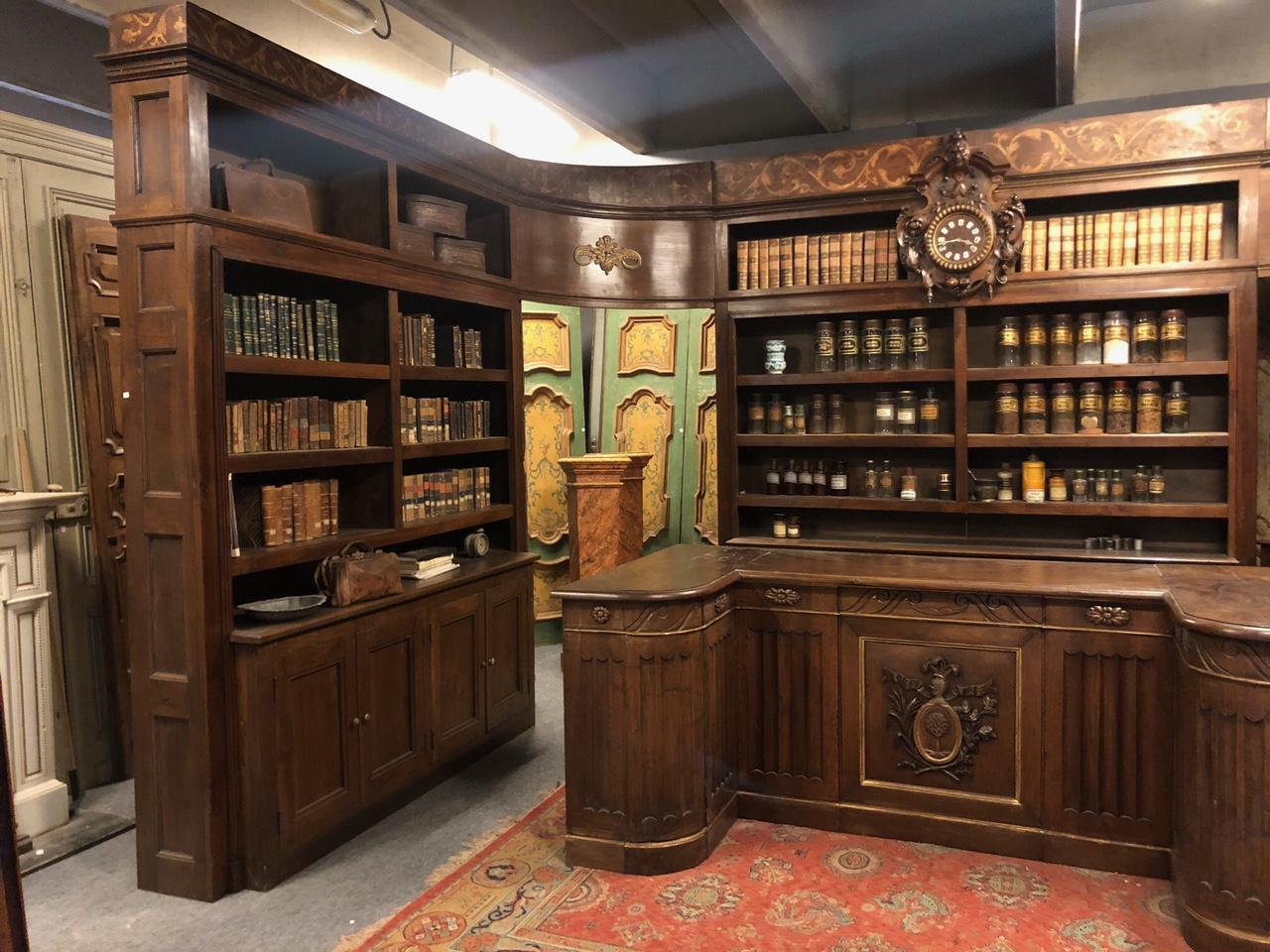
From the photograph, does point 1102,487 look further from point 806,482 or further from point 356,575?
point 356,575

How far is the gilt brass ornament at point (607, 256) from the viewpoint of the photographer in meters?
4.95

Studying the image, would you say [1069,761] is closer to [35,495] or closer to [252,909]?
[252,909]

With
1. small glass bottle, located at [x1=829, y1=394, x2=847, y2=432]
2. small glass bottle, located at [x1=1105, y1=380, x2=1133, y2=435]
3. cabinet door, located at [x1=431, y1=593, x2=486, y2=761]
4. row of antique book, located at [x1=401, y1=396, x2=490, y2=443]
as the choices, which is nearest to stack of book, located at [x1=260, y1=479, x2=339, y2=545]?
row of antique book, located at [x1=401, y1=396, x2=490, y2=443]

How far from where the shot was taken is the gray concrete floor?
2.61 metres

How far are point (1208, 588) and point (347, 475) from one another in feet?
9.96

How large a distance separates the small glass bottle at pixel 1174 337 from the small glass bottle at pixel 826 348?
145 centimetres

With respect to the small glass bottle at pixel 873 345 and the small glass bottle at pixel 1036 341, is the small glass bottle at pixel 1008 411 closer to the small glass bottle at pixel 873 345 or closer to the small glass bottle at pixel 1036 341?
the small glass bottle at pixel 1036 341

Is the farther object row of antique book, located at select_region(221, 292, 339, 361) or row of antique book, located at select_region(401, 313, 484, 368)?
row of antique book, located at select_region(401, 313, 484, 368)

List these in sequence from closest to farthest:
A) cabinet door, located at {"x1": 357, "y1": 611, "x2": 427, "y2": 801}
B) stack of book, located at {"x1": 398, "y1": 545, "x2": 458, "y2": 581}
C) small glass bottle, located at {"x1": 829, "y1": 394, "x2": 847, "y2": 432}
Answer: cabinet door, located at {"x1": 357, "y1": 611, "x2": 427, "y2": 801}
stack of book, located at {"x1": 398, "y1": 545, "x2": 458, "y2": 581}
small glass bottle, located at {"x1": 829, "y1": 394, "x2": 847, "y2": 432}

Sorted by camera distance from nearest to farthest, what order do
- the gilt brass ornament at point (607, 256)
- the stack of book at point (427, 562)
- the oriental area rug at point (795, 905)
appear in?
the oriental area rug at point (795, 905)
the stack of book at point (427, 562)
the gilt brass ornament at point (607, 256)

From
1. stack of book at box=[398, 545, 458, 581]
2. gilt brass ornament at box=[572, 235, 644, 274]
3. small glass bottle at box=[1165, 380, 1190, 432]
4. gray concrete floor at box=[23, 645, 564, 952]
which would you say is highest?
gilt brass ornament at box=[572, 235, 644, 274]

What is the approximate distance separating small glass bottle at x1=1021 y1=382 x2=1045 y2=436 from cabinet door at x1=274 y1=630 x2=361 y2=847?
312 cm

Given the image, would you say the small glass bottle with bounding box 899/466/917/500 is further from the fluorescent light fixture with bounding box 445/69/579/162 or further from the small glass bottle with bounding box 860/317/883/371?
the fluorescent light fixture with bounding box 445/69/579/162

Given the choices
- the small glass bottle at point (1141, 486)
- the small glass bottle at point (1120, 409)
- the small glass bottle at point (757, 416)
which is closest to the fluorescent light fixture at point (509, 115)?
the small glass bottle at point (757, 416)
